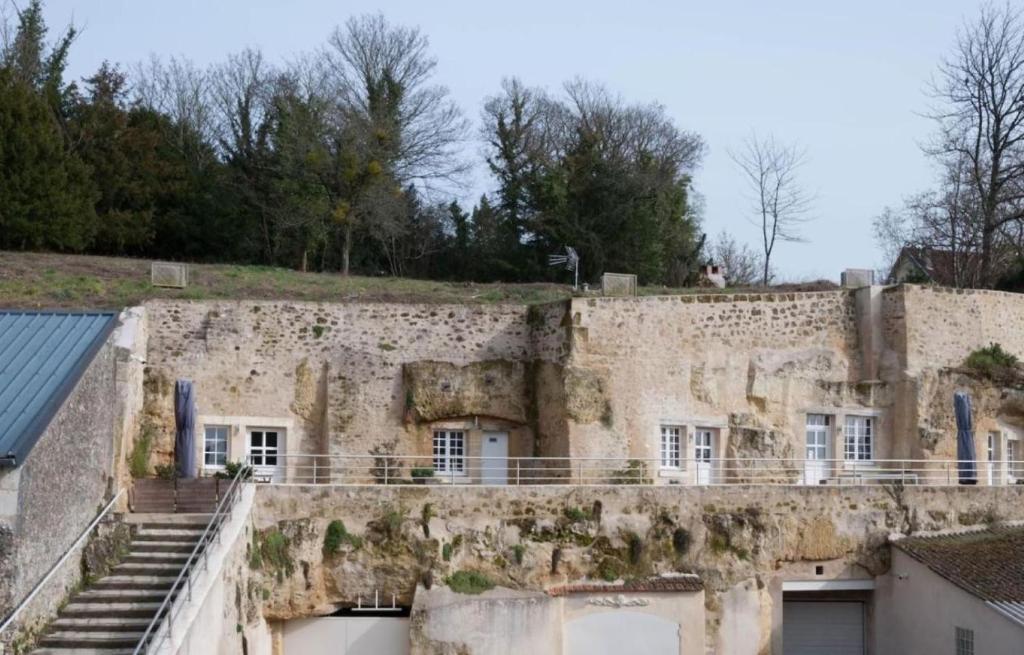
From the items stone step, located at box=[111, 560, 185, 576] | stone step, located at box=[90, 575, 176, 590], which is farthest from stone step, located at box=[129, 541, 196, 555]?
stone step, located at box=[90, 575, 176, 590]

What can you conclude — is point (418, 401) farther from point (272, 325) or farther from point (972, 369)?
point (972, 369)

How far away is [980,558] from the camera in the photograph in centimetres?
2630

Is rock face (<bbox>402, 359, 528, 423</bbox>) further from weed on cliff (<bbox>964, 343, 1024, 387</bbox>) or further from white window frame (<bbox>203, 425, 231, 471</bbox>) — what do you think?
weed on cliff (<bbox>964, 343, 1024, 387</bbox>)

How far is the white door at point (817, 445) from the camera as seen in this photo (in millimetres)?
32094

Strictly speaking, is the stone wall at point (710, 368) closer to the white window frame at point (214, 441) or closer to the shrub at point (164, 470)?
the white window frame at point (214, 441)

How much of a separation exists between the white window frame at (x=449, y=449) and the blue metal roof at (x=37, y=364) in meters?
9.34

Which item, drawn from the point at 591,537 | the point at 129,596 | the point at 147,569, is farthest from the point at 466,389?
the point at 129,596

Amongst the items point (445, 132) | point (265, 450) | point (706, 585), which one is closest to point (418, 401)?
point (265, 450)

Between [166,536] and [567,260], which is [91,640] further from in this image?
[567,260]

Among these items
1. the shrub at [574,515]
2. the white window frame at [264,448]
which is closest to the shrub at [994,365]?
the shrub at [574,515]

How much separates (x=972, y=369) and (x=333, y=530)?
53.3 ft

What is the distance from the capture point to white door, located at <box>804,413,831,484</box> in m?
32.1

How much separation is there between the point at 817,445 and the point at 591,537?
27.1 ft

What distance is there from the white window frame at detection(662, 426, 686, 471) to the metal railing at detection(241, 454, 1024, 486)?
3.2 inches
